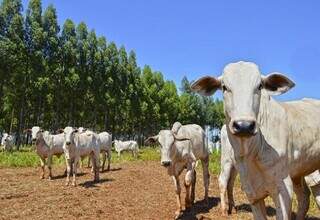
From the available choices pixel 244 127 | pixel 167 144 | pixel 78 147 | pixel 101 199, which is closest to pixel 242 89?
pixel 244 127

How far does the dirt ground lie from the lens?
34.9 ft

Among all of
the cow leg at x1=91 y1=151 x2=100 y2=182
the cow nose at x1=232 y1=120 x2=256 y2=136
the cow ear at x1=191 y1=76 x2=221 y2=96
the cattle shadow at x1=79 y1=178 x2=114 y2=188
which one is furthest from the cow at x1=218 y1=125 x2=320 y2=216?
the cow leg at x1=91 y1=151 x2=100 y2=182

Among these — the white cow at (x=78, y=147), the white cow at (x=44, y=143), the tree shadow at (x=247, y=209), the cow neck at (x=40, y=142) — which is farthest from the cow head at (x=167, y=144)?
the cow neck at (x=40, y=142)

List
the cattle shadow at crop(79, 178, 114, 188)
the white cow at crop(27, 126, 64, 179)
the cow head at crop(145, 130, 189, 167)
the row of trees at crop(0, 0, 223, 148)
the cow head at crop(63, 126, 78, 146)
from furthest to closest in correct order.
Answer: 1. the row of trees at crop(0, 0, 223, 148)
2. the white cow at crop(27, 126, 64, 179)
3. the cow head at crop(63, 126, 78, 146)
4. the cattle shadow at crop(79, 178, 114, 188)
5. the cow head at crop(145, 130, 189, 167)

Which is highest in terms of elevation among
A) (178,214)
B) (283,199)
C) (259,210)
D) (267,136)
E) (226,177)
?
(267,136)

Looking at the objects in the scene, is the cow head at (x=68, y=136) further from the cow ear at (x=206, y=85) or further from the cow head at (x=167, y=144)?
the cow ear at (x=206, y=85)

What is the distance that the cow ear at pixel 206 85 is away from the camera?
5301mm

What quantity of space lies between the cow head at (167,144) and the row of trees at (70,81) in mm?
14812

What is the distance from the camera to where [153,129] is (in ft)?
188

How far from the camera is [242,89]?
471cm

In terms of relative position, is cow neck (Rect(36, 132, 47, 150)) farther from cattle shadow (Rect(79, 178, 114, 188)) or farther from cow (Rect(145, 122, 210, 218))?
cow (Rect(145, 122, 210, 218))

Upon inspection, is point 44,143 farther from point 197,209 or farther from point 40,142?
point 197,209

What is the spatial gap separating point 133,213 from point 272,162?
6.43 meters

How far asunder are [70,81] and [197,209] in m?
28.1
